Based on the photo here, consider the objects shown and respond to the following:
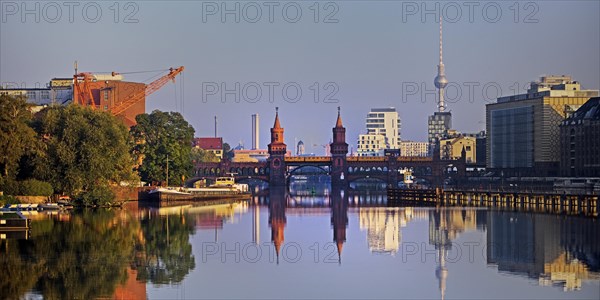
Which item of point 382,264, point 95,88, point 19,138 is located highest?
point 95,88

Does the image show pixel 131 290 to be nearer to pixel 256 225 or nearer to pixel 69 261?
pixel 69 261

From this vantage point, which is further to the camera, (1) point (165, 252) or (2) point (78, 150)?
(2) point (78, 150)

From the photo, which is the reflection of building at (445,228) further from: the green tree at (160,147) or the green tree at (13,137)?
the green tree at (160,147)

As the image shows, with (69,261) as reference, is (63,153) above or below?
above

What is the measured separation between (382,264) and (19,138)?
52.6 m

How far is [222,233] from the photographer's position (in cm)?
7875

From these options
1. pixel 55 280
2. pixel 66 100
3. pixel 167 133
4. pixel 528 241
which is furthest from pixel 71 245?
pixel 66 100

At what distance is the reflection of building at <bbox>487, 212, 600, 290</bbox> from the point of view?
51.3m

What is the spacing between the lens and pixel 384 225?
285 feet

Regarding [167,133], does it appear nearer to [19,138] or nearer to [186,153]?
[186,153]

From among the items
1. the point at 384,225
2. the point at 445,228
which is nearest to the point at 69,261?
the point at 445,228

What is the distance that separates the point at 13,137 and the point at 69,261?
151 feet

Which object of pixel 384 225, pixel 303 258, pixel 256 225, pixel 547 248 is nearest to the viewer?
pixel 303 258

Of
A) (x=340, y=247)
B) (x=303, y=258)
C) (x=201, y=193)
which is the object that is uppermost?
(x=201, y=193)
